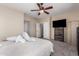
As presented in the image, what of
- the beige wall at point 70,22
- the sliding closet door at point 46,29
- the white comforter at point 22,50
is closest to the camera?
the white comforter at point 22,50

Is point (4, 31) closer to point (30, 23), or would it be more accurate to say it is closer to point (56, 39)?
point (30, 23)

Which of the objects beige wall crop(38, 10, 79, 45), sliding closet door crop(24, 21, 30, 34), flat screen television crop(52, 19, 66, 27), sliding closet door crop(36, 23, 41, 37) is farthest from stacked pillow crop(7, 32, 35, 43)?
flat screen television crop(52, 19, 66, 27)

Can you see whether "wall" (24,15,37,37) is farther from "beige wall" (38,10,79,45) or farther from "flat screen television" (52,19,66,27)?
"flat screen television" (52,19,66,27)

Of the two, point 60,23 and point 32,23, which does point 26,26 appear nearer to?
point 32,23

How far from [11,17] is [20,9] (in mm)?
162

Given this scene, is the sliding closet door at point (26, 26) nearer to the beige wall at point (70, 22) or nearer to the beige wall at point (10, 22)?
the beige wall at point (10, 22)

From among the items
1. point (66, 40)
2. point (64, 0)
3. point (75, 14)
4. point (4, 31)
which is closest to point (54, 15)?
point (75, 14)

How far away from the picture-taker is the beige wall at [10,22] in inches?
40.3

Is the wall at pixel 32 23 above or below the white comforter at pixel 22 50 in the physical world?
above

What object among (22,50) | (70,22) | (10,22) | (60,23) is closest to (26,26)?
(10,22)

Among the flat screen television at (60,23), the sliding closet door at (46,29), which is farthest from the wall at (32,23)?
the flat screen television at (60,23)

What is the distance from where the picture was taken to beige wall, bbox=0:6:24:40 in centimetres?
102

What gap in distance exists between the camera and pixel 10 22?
3.52 ft

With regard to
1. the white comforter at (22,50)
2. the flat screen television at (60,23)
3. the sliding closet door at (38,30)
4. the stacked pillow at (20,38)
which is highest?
the flat screen television at (60,23)
